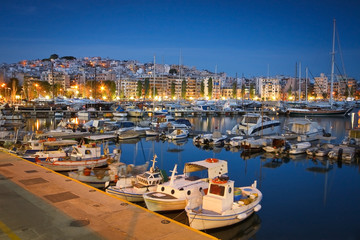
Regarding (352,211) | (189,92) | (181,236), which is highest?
(189,92)

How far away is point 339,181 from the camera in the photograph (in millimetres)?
19734

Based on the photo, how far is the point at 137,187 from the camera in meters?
13.7

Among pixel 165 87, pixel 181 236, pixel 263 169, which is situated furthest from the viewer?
pixel 165 87

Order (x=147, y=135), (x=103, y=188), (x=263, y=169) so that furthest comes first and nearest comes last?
1. (x=147, y=135)
2. (x=263, y=169)
3. (x=103, y=188)

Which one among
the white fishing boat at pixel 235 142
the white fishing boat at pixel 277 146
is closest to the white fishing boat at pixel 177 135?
the white fishing boat at pixel 235 142

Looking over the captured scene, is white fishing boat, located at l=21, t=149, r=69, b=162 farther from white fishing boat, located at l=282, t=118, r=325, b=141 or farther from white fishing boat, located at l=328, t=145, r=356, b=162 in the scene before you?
white fishing boat, located at l=282, t=118, r=325, b=141

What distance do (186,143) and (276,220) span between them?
2121 cm

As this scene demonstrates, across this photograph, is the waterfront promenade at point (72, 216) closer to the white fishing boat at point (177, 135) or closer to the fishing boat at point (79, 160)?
the fishing boat at point (79, 160)

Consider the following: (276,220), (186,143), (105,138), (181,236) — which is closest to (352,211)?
(276,220)

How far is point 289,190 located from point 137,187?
30.9 ft

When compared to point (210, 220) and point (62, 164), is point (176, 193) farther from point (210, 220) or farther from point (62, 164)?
point (62, 164)

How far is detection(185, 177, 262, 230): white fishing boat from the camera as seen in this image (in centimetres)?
1042

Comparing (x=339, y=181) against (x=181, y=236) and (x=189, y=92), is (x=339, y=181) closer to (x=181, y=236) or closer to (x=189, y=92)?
(x=181, y=236)

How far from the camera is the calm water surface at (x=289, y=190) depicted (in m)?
11.9
